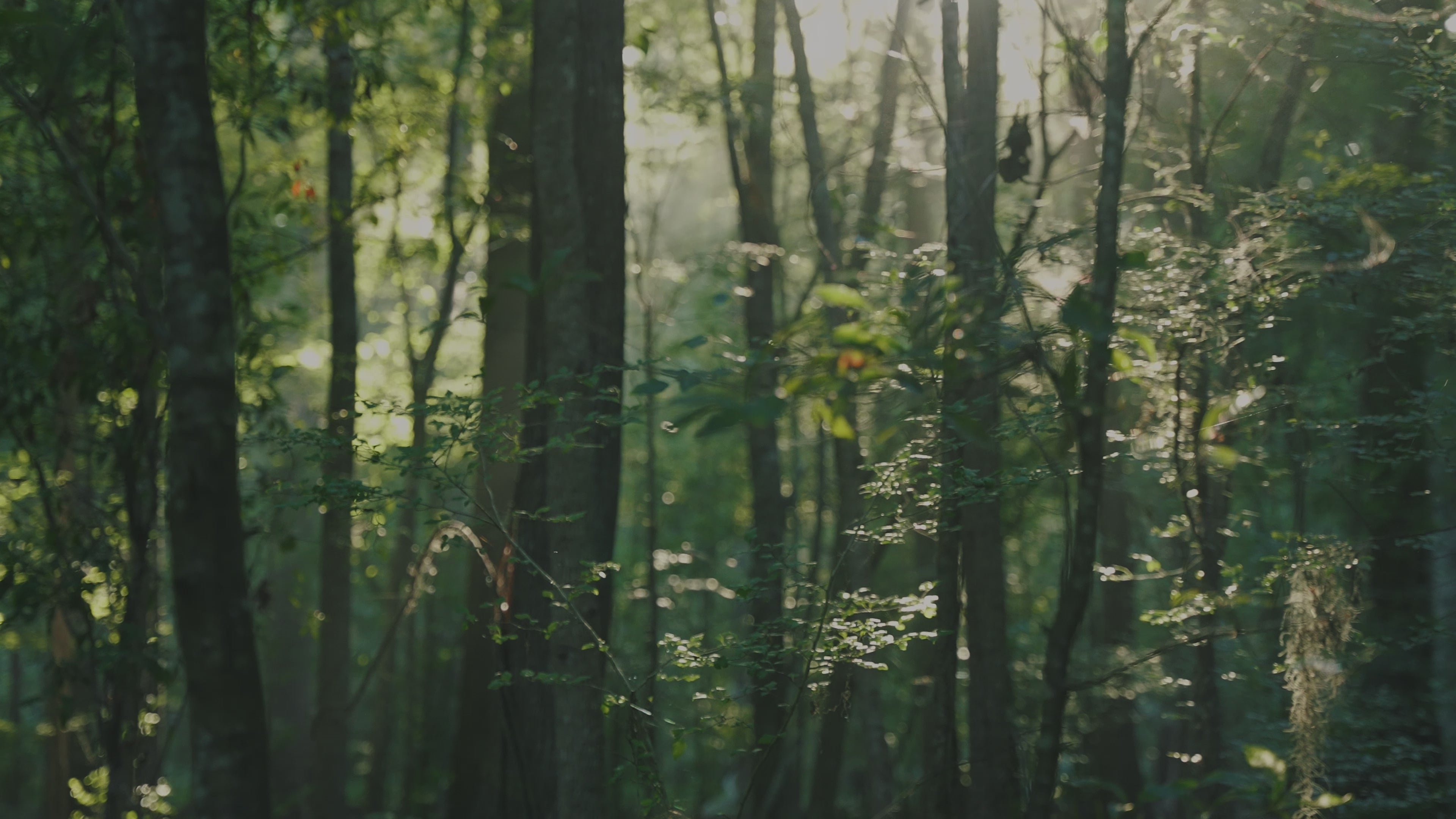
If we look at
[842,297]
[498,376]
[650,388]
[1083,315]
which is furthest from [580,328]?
[498,376]

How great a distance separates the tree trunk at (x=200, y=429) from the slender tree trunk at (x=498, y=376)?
6.01ft

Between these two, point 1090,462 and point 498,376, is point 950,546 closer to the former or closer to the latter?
point 1090,462

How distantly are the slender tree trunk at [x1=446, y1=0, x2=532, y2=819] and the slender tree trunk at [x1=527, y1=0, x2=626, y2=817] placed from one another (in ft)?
2.74

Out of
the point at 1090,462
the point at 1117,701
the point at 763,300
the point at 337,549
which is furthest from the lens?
the point at 1117,701

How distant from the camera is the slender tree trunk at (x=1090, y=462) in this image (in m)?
3.80

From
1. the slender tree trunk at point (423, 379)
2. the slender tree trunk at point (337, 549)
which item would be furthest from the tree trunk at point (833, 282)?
the slender tree trunk at point (337, 549)

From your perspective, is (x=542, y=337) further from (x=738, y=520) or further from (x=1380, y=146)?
(x=738, y=520)

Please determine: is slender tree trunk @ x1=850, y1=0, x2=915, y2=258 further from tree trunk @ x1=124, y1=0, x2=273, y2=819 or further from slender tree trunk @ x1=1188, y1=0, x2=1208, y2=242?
tree trunk @ x1=124, y1=0, x2=273, y2=819

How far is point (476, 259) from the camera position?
675 inches

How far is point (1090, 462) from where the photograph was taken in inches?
150

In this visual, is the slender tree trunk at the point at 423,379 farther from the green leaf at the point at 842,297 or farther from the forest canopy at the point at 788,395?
the green leaf at the point at 842,297

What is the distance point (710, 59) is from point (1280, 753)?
31.8 feet

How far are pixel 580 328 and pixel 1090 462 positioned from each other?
7.94 feet

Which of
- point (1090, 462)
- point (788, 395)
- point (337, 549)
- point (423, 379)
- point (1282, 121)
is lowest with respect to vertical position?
point (337, 549)
